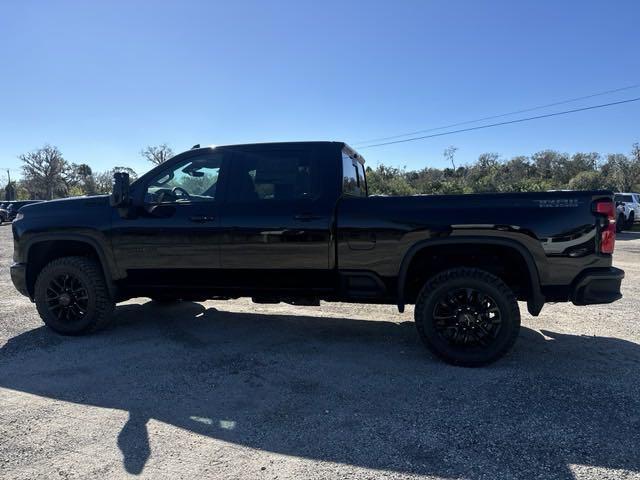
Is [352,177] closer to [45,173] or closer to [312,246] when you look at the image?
[312,246]

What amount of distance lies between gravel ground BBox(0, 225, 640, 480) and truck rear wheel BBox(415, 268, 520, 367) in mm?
171

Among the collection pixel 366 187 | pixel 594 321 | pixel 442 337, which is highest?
pixel 366 187

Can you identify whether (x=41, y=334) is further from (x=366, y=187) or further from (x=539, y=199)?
(x=539, y=199)

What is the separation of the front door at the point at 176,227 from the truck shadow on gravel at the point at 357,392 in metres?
0.73

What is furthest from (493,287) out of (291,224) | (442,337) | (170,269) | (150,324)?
(150,324)

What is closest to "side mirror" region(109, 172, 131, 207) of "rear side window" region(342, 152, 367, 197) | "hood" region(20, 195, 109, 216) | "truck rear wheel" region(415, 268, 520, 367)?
"hood" region(20, 195, 109, 216)

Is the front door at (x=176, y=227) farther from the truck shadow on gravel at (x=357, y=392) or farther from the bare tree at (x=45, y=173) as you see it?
the bare tree at (x=45, y=173)

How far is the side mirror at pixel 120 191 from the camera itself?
4.39 metres

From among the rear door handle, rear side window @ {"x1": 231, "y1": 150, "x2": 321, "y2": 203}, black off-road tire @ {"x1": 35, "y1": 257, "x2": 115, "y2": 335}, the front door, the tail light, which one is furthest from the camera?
black off-road tire @ {"x1": 35, "y1": 257, "x2": 115, "y2": 335}

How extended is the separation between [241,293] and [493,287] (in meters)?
2.34

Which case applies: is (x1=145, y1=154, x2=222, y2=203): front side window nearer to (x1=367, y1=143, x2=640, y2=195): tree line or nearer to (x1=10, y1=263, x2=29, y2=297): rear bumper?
(x1=10, y1=263, x2=29, y2=297): rear bumper

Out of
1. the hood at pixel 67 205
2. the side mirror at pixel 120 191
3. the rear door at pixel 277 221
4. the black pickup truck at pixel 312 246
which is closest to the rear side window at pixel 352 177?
the black pickup truck at pixel 312 246

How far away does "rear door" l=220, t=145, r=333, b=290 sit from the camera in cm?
422

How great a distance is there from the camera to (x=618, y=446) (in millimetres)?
2701
